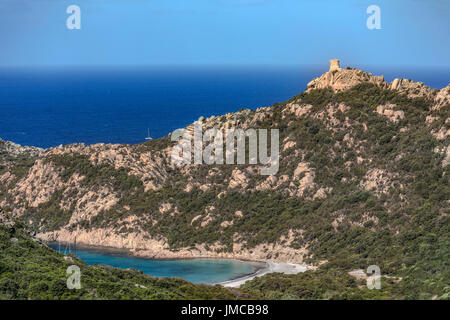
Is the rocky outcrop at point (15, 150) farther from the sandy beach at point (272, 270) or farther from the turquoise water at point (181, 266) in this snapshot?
the sandy beach at point (272, 270)

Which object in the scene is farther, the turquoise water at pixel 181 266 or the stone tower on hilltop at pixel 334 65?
the stone tower on hilltop at pixel 334 65

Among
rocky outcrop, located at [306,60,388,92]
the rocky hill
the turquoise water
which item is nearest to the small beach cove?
the turquoise water

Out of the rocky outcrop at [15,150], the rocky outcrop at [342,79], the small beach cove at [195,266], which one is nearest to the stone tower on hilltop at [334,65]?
the rocky outcrop at [342,79]

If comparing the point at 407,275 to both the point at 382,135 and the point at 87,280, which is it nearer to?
the point at 87,280

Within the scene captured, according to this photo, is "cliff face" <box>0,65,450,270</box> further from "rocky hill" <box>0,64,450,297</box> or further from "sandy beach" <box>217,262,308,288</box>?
"sandy beach" <box>217,262,308,288</box>

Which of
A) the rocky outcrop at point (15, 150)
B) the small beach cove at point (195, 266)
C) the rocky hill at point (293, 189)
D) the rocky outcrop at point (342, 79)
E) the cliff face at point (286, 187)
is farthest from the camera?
the rocky outcrop at point (15, 150)

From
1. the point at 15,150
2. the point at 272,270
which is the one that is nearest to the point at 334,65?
the point at 272,270
